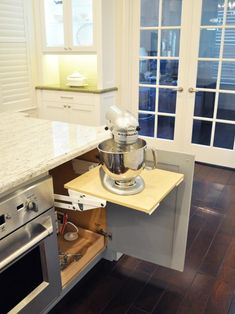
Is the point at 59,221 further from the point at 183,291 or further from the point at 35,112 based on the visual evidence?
the point at 35,112

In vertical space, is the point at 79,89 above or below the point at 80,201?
above

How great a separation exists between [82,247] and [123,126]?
80 cm

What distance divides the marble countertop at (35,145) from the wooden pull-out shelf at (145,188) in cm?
14

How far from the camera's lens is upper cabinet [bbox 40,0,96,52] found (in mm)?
3543

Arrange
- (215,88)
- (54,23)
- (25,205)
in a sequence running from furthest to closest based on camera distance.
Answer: (54,23) → (215,88) → (25,205)

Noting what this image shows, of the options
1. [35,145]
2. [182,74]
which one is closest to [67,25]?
[182,74]

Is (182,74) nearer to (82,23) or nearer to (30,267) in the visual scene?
(82,23)

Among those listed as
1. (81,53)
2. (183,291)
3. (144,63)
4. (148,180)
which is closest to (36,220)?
(148,180)

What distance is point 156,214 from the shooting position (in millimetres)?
1684

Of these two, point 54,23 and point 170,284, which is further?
point 54,23

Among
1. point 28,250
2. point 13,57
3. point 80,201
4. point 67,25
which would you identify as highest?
point 67,25

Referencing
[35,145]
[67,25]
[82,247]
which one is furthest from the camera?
[67,25]

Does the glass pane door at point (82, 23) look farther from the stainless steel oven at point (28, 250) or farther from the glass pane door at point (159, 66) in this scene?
the stainless steel oven at point (28, 250)

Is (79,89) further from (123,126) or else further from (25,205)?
(25,205)
